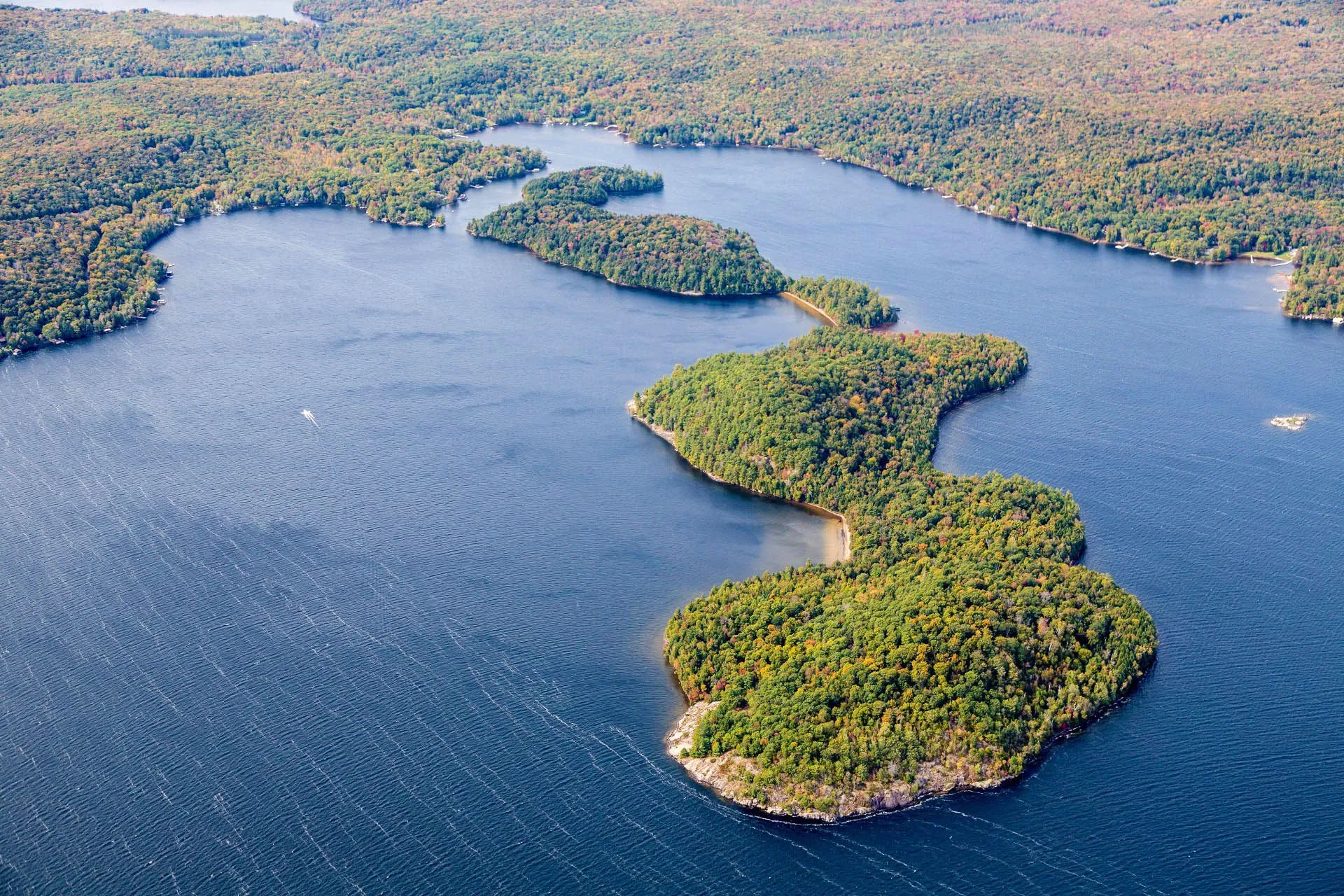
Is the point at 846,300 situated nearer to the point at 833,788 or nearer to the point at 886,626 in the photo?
the point at 886,626

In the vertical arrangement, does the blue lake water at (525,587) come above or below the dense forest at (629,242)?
below

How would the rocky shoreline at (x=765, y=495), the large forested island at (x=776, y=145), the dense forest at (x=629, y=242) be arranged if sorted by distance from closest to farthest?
the rocky shoreline at (x=765, y=495)
the dense forest at (x=629, y=242)
the large forested island at (x=776, y=145)

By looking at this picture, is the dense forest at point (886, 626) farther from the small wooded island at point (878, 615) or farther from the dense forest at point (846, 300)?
the dense forest at point (846, 300)

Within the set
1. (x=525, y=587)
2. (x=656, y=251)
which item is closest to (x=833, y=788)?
(x=525, y=587)

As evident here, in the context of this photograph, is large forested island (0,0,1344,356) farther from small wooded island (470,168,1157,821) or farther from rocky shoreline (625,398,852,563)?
small wooded island (470,168,1157,821)

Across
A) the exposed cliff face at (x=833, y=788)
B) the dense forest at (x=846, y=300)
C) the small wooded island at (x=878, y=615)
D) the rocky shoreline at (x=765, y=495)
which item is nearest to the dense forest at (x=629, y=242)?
the dense forest at (x=846, y=300)

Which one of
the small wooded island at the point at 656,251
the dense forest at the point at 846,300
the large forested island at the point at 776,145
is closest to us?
the dense forest at the point at 846,300

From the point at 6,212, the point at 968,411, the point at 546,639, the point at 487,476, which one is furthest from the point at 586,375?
the point at 6,212

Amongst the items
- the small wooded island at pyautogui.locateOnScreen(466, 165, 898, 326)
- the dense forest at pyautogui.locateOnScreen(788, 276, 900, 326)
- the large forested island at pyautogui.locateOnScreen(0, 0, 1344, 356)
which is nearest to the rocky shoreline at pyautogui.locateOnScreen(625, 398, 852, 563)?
the dense forest at pyautogui.locateOnScreen(788, 276, 900, 326)

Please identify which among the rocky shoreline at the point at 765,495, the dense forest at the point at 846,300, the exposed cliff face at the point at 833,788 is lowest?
the exposed cliff face at the point at 833,788
